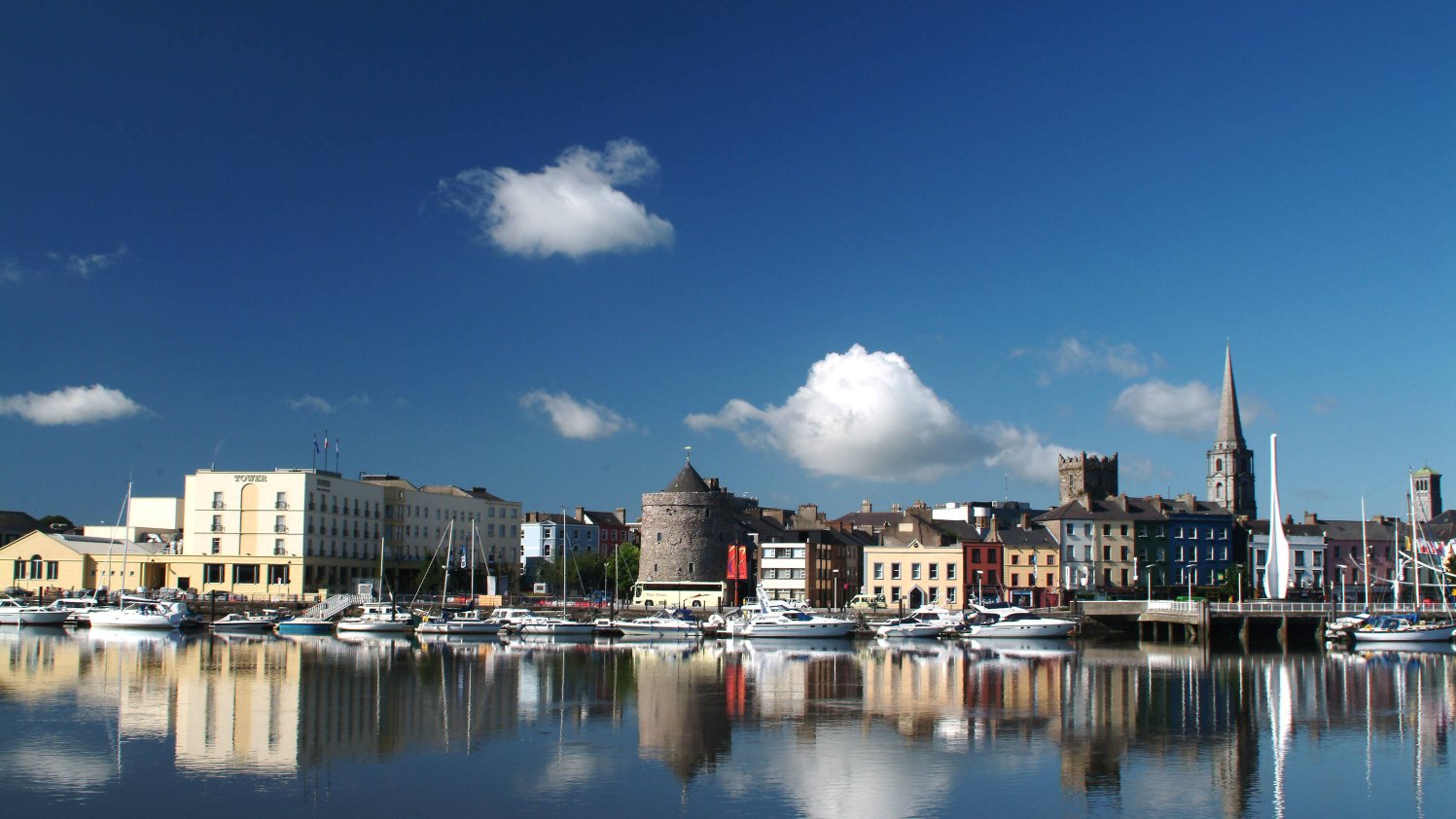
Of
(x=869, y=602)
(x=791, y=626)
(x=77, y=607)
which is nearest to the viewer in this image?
(x=791, y=626)

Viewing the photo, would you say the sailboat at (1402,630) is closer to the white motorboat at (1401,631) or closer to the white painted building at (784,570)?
the white motorboat at (1401,631)

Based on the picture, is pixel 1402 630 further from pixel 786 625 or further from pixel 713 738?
pixel 713 738

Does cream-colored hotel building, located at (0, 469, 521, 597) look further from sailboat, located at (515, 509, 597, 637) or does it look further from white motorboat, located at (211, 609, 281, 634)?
sailboat, located at (515, 509, 597, 637)

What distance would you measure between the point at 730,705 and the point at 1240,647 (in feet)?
130

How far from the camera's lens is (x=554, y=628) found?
240 feet

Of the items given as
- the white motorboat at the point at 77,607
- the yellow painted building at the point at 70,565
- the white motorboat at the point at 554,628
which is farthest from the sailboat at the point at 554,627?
the yellow painted building at the point at 70,565

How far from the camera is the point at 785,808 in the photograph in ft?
78.6

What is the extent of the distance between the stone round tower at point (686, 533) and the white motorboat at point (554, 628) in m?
21.9

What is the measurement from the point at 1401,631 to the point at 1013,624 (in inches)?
769

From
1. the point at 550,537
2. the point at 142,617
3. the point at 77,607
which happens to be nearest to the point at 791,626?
the point at 142,617

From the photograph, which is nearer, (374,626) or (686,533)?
(374,626)

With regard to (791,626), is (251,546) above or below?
above

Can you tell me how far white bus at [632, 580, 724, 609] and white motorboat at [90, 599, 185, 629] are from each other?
100.0 ft

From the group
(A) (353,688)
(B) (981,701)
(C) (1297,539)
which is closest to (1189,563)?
(C) (1297,539)
